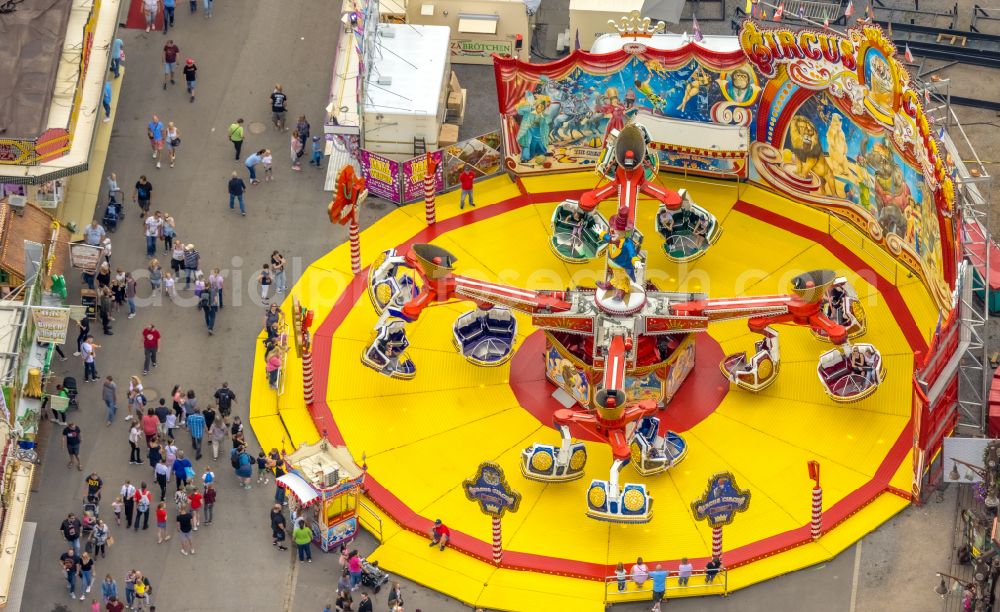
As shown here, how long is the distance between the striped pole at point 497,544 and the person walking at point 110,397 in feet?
51.9

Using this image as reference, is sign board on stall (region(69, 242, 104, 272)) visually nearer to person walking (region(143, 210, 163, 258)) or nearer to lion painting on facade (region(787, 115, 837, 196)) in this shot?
person walking (region(143, 210, 163, 258))

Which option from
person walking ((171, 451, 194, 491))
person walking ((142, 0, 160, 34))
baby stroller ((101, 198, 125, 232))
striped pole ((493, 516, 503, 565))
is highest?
person walking ((142, 0, 160, 34))

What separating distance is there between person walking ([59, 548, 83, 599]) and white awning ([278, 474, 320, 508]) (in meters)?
7.37

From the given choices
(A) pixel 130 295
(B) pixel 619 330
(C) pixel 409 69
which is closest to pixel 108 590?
(A) pixel 130 295

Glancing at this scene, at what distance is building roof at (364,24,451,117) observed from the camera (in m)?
87.8

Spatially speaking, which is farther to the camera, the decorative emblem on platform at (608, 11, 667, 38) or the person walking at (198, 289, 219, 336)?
the decorative emblem on platform at (608, 11, 667, 38)

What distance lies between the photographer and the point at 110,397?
79.6 meters

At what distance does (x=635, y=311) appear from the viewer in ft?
246

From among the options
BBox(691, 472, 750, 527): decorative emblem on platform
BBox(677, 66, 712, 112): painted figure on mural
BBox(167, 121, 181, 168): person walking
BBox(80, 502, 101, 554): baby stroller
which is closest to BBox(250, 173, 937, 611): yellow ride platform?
BBox(691, 472, 750, 527): decorative emblem on platform

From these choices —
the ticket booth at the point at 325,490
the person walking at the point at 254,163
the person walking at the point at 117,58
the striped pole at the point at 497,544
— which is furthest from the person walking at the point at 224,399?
the person walking at the point at 117,58

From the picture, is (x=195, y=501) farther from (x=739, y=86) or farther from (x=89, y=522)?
(x=739, y=86)

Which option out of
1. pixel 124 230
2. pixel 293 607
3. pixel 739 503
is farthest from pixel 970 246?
pixel 124 230

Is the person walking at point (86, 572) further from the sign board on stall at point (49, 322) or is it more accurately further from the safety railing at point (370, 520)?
the safety railing at point (370, 520)

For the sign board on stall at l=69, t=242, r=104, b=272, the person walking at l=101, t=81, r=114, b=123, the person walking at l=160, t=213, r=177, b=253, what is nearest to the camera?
the sign board on stall at l=69, t=242, r=104, b=272
